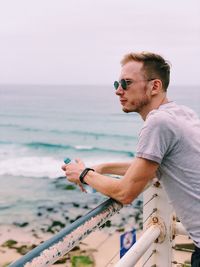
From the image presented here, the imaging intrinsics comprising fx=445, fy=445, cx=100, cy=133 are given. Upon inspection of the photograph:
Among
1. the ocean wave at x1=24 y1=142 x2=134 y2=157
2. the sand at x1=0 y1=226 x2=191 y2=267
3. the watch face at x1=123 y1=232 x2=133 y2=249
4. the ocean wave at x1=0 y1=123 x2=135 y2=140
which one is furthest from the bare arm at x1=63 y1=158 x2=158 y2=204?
the ocean wave at x1=0 y1=123 x2=135 y2=140

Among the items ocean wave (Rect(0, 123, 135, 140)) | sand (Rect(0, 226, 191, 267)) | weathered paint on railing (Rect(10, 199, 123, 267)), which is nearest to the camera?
weathered paint on railing (Rect(10, 199, 123, 267))

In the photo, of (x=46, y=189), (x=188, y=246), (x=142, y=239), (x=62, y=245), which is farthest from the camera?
(x=46, y=189)

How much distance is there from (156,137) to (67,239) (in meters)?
0.55

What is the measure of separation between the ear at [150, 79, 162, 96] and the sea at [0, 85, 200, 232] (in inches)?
173

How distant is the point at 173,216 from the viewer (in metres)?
2.29

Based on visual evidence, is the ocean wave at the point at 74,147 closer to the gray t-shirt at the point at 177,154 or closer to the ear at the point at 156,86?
the ear at the point at 156,86

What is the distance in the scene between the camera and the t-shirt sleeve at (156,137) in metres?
1.64

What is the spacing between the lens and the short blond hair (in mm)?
1886

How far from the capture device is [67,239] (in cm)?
129

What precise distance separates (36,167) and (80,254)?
53.0 ft

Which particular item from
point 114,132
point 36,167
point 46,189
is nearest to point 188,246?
point 46,189

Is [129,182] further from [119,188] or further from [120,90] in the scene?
[120,90]

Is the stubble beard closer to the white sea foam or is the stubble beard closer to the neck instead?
the neck

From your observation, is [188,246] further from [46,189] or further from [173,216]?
[46,189]
